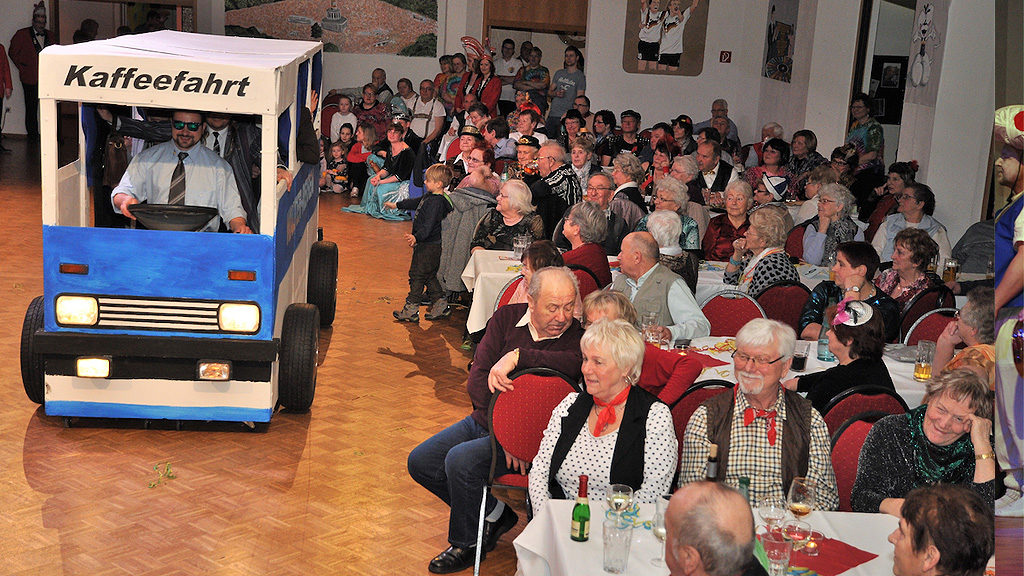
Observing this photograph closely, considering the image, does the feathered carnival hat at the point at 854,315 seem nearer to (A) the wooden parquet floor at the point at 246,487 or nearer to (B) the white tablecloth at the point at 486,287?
(A) the wooden parquet floor at the point at 246,487

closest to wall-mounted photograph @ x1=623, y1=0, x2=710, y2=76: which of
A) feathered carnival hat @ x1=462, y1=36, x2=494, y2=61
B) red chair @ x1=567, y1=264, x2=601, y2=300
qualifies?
feathered carnival hat @ x1=462, y1=36, x2=494, y2=61

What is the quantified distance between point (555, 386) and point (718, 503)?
1531 millimetres

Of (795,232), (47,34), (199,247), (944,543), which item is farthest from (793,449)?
(47,34)

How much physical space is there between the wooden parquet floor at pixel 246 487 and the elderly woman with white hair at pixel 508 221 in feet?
3.05

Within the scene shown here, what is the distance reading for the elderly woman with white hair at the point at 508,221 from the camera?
7645 millimetres

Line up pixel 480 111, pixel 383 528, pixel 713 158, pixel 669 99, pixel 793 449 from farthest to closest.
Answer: pixel 669 99, pixel 480 111, pixel 713 158, pixel 383 528, pixel 793 449

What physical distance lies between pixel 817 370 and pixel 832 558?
2.11 meters

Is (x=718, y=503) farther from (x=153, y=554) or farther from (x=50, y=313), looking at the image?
(x=50, y=313)

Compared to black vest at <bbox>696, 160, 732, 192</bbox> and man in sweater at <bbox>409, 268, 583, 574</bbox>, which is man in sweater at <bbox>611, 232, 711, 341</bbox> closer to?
man in sweater at <bbox>409, 268, 583, 574</bbox>

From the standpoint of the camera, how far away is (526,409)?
412cm

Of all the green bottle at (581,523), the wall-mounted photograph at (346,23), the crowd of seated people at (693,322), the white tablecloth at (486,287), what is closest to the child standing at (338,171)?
the wall-mounted photograph at (346,23)

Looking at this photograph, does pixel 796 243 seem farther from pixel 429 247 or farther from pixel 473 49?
pixel 473 49

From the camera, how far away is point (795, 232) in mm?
8352

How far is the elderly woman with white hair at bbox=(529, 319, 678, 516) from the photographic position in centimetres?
370
